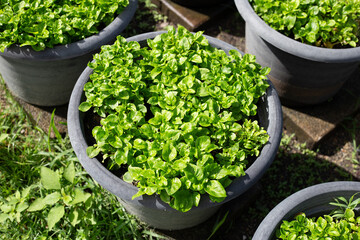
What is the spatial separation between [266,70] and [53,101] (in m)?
1.37

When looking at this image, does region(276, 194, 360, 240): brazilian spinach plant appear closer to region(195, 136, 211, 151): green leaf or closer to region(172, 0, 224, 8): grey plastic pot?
region(195, 136, 211, 151): green leaf

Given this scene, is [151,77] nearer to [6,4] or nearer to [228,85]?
[228,85]

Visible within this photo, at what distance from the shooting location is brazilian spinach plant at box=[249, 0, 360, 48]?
2420 millimetres

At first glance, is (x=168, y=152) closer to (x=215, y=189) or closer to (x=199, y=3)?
(x=215, y=189)

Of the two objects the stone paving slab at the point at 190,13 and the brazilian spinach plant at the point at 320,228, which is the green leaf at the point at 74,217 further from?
the stone paving slab at the point at 190,13

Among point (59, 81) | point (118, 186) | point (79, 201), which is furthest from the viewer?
point (59, 81)

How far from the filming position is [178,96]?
203cm

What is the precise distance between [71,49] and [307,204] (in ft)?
4.66

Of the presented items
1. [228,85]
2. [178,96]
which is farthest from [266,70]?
[178,96]

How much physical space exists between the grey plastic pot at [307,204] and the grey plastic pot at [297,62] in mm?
792

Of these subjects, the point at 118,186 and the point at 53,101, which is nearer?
the point at 118,186

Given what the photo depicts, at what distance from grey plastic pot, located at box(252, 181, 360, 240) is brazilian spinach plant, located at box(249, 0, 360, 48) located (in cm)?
89

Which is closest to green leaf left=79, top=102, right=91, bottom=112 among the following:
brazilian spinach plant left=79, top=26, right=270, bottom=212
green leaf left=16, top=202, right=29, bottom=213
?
brazilian spinach plant left=79, top=26, right=270, bottom=212

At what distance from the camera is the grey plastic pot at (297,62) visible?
2385 mm
